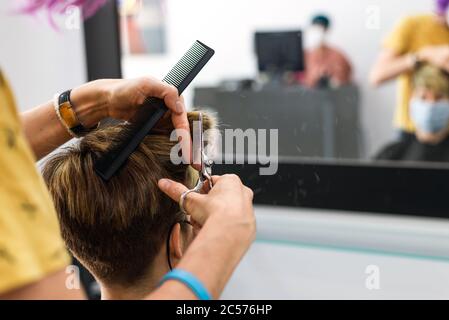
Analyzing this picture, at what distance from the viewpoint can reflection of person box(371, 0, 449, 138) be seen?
1.51 m

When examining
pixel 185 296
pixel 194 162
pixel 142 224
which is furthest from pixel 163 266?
pixel 185 296

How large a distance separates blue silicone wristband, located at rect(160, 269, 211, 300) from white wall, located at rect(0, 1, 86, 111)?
3.92 ft

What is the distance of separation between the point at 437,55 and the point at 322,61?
1.46 ft

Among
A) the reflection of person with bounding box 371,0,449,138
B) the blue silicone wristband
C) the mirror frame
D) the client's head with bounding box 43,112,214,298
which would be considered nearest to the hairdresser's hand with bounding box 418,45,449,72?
the reflection of person with bounding box 371,0,449,138

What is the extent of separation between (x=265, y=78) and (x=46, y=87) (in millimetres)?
649

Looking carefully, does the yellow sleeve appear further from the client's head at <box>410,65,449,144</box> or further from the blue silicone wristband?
the blue silicone wristband

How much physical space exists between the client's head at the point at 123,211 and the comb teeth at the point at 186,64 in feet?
0.20

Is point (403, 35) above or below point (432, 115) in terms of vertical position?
above

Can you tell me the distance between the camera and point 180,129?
2.49 ft

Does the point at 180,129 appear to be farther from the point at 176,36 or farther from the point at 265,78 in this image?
the point at 176,36

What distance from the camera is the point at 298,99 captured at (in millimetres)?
1632

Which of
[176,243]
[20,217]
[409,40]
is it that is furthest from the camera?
[409,40]

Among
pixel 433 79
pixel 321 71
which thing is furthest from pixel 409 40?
pixel 321 71

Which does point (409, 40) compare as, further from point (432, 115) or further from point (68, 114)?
point (68, 114)
